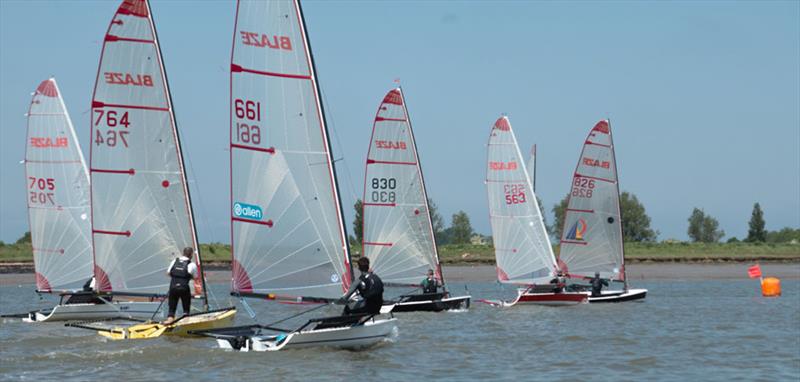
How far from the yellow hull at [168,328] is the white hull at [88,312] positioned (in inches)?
193

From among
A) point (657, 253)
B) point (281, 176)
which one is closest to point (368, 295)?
point (281, 176)

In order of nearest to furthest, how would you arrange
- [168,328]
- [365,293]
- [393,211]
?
[365,293] < [168,328] < [393,211]

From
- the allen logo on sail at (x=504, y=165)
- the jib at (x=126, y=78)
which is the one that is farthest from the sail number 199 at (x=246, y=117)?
the allen logo on sail at (x=504, y=165)

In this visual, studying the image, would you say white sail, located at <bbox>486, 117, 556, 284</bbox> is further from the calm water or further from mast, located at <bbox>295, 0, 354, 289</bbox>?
mast, located at <bbox>295, 0, 354, 289</bbox>

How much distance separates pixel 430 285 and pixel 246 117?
15.7m

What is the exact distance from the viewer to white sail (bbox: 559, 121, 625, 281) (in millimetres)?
42531

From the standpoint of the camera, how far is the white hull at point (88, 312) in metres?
29.5

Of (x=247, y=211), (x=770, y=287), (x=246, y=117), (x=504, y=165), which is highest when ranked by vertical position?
(x=504, y=165)

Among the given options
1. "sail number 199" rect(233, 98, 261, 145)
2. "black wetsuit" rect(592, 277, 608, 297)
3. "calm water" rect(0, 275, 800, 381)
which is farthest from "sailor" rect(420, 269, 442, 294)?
"sail number 199" rect(233, 98, 261, 145)

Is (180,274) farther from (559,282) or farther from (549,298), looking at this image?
(559,282)

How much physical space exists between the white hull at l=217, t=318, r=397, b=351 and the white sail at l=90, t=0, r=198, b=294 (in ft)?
21.0

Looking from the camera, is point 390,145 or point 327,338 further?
point 390,145

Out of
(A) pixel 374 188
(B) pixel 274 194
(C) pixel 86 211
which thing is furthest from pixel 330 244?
(A) pixel 374 188

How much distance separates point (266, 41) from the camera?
72.4 ft
